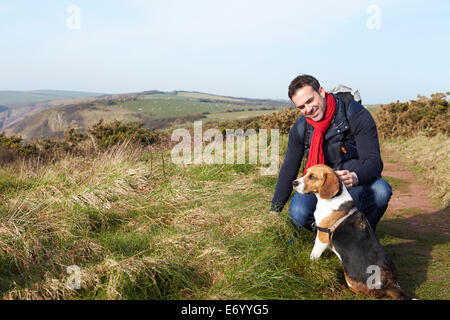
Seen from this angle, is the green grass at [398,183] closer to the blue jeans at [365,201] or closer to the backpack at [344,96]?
the blue jeans at [365,201]

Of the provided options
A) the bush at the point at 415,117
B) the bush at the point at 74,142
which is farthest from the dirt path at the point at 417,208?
the bush at the point at 74,142

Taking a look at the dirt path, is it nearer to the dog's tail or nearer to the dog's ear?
the dog's tail

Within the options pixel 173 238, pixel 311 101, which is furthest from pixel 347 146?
pixel 173 238

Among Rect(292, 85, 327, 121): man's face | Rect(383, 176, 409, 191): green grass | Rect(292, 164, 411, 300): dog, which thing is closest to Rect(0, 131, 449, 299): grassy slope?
Rect(292, 164, 411, 300): dog

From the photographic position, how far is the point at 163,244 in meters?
3.73

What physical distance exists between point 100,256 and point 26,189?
341 centimetres

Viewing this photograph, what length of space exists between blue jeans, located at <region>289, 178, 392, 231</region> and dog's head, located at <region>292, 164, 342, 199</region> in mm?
667

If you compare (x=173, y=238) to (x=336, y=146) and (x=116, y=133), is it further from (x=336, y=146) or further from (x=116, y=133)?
(x=116, y=133)

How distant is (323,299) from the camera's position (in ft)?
10.3

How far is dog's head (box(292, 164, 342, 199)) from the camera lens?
3.36 m

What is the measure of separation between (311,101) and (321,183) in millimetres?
972

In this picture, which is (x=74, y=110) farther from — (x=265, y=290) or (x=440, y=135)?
(x=265, y=290)

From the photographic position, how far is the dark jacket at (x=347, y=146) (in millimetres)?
3842

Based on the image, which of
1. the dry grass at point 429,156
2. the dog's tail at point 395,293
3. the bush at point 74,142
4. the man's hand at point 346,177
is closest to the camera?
the dog's tail at point 395,293
